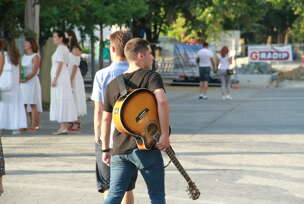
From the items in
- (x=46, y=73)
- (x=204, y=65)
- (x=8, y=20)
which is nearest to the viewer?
(x=8, y=20)

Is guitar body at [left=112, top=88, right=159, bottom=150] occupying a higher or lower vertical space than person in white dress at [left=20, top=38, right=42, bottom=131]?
higher

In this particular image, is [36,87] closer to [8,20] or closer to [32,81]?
[32,81]

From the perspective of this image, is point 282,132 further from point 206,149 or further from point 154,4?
point 154,4

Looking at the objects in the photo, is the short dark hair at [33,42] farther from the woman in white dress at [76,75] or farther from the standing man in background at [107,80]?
the standing man in background at [107,80]

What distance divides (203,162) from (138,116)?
191 inches

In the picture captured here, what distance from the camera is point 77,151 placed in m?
11.1

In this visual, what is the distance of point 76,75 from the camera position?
1351cm

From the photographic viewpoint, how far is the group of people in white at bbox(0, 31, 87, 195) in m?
12.4

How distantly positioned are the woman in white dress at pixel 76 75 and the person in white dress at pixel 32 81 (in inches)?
24.9

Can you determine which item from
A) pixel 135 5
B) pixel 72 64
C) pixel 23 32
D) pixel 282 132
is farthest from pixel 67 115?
pixel 135 5

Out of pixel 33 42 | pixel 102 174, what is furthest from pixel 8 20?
pixel 102 174

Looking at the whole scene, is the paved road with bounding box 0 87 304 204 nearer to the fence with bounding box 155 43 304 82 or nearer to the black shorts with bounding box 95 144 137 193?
the black shorts with bounding box 95 144 137 193

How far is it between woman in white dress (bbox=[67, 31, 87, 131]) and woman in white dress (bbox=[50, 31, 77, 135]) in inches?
6.3

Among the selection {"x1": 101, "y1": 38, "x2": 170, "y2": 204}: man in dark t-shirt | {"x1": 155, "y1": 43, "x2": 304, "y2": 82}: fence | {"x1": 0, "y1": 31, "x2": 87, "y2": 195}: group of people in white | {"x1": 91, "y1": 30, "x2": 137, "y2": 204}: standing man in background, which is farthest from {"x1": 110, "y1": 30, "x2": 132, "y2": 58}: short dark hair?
{"x1": 155, "y1": 43, "x2": 304, "y2": 82}: fence
